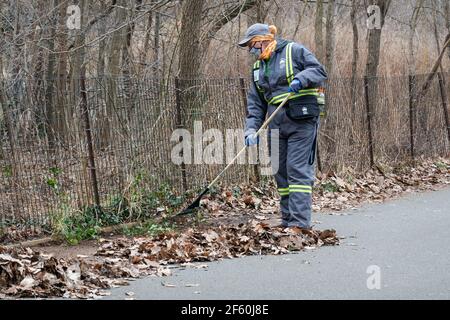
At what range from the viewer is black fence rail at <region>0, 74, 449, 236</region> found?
10383 mm

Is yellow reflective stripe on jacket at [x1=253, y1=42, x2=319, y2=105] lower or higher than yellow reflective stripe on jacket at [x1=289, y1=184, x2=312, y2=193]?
higher

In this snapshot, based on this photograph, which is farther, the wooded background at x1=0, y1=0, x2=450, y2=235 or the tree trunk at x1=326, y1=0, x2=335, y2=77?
the tree trunk at x1=326, y1=0, x2=335, y2=77

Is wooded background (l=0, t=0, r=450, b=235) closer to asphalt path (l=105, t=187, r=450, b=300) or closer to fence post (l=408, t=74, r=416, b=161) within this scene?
fence post (l=408, t=74, r=416, b=161)

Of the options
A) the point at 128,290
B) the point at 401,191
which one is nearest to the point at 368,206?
the point at 401,191

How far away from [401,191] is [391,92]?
3003mm

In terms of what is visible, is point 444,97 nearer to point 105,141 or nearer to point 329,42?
point 329,42

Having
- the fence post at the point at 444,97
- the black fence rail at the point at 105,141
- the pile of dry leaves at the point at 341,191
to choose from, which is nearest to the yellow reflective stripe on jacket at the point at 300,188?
the pile of dry leaves at the point at 341,191

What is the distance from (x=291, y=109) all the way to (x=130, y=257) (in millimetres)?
2657

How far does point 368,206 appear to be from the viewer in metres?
12.7

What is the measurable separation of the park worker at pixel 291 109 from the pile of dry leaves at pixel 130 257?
1.60 ft

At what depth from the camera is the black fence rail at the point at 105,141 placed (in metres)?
10.4

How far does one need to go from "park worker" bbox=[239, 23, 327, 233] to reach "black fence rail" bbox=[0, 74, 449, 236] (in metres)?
2.05

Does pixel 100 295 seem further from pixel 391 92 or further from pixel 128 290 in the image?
pixel 391 92

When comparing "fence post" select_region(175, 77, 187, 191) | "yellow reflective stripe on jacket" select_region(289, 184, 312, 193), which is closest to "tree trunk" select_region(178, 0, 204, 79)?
"fence post" select_region(175, 77, 187, 191)
